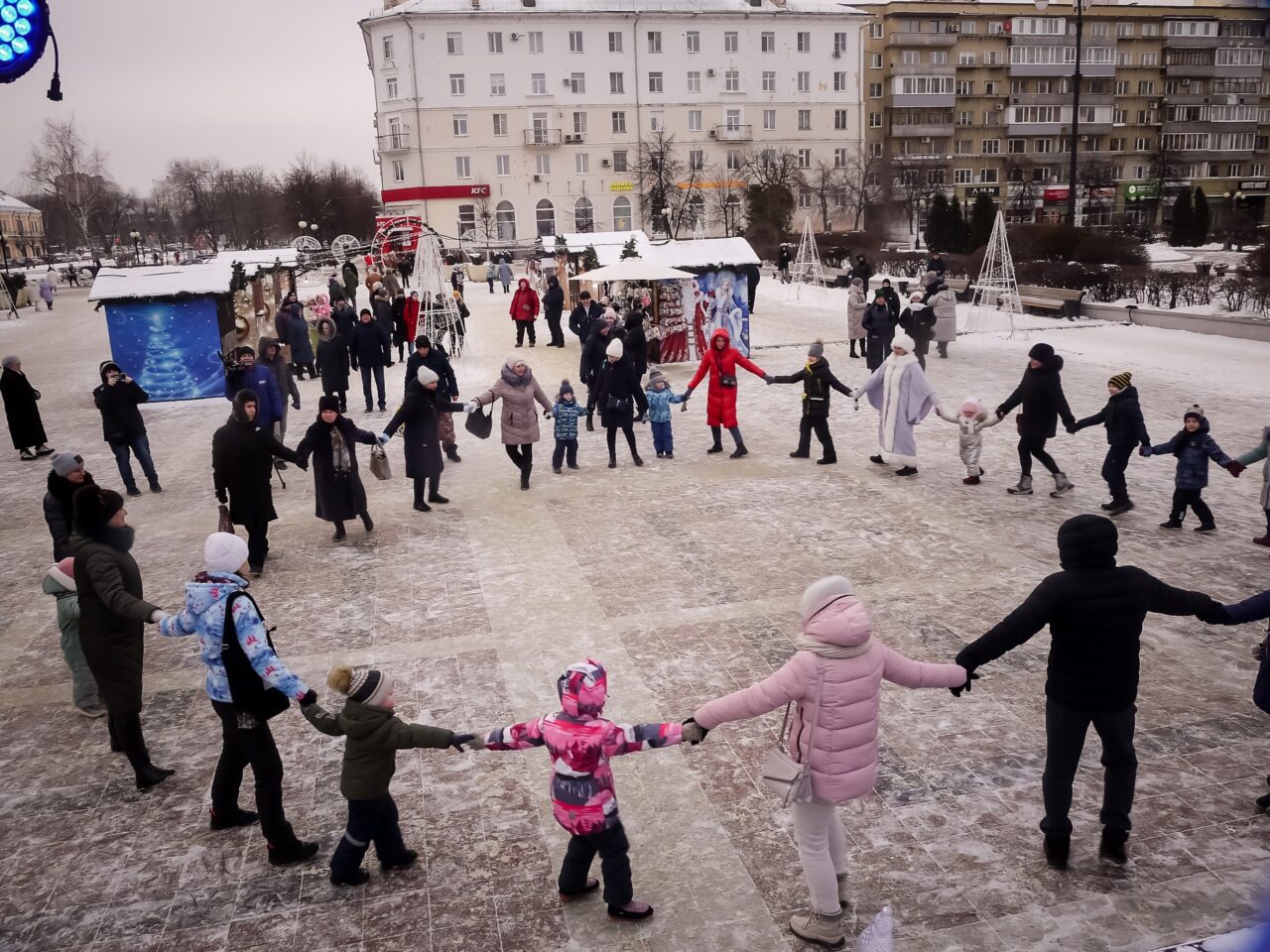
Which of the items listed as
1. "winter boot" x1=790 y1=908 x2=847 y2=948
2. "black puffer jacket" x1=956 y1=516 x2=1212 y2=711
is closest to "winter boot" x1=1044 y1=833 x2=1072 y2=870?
"black puffer jacket" x1=956 y1=516 x2=1212 y2=711

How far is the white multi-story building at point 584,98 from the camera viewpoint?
64.6 metres

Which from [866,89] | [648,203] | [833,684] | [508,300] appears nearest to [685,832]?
[833,684]

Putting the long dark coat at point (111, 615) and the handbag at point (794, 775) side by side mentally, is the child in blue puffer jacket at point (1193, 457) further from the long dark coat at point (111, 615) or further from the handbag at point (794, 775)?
the long dark coat at point (111, 615)

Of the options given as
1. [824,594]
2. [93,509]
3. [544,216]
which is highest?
[544,216]

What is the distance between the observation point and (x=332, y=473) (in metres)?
9.14

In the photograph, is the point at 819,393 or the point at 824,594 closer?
the point at 824,594

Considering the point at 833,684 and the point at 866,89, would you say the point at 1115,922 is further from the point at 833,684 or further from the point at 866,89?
the point at 866,89

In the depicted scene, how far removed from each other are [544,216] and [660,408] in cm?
5934

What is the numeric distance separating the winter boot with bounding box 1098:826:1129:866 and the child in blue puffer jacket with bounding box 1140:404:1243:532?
16.1ft

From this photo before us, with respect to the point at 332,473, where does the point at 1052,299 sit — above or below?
above

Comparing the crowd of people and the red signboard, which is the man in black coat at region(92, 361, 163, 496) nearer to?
the crowd of people

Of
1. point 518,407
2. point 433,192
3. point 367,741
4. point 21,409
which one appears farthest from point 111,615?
point 433,192

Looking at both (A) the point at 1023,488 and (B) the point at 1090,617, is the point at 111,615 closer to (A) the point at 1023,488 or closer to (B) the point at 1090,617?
(B) the point at 1090,617

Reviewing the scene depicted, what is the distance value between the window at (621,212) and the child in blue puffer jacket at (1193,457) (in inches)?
2469
